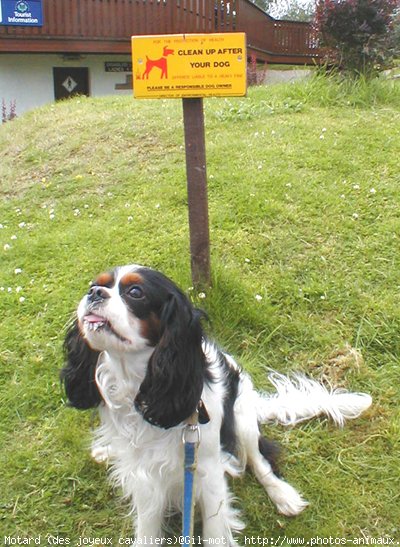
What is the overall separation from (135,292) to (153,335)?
156 mm

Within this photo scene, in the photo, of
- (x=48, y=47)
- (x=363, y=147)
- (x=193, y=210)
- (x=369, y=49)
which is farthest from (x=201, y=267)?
(x=48, y=47)

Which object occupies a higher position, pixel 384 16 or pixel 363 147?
pixel 384 16

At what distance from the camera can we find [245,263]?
3.51 m

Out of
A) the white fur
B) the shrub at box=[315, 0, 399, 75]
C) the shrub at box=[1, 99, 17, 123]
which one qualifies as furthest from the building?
the white fur

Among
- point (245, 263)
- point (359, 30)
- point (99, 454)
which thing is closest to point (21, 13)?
point (359, 30)

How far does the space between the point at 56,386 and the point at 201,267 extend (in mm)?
1017

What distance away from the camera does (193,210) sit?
9.96ft

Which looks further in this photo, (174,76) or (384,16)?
(384,16)

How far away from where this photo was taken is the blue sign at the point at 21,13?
945 centimetres

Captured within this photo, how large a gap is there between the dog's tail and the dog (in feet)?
1.09

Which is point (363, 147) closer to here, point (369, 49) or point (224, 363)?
point (369, 49)

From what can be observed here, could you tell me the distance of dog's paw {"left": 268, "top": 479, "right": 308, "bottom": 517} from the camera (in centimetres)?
217

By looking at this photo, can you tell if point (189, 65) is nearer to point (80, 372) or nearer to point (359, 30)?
point (80, 372)

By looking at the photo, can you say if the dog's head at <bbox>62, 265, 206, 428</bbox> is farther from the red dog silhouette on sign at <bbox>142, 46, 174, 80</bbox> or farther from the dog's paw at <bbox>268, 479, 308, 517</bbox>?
the red dog silhouette on sign at <bbox>142, 46, 174, 80</bbox>
